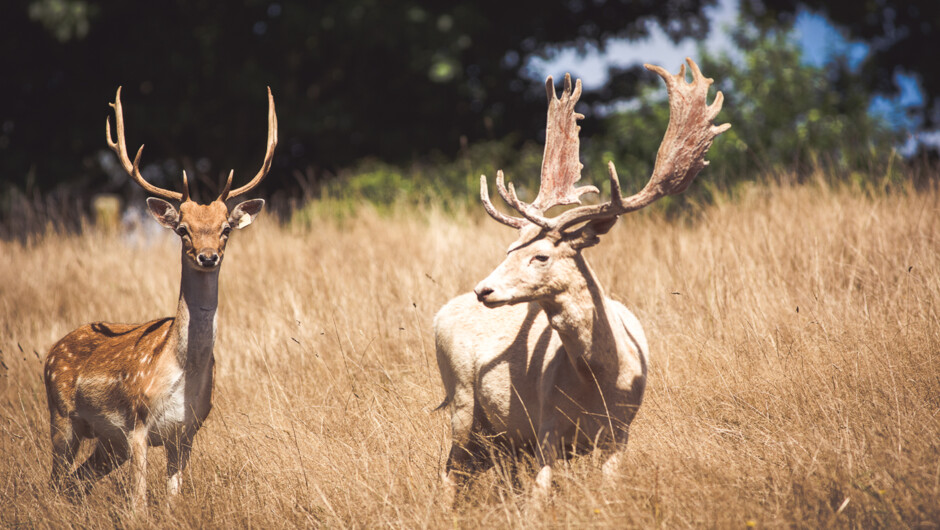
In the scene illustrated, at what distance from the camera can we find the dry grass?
3.35 metres

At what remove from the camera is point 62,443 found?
185 inches

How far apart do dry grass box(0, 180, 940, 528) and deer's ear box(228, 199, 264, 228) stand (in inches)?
46.2

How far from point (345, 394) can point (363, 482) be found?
1.39 meters

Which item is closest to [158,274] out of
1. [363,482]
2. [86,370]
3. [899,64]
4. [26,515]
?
[86,370]

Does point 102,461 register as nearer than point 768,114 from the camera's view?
Yes

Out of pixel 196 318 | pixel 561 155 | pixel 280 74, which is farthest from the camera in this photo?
pixel 280 74

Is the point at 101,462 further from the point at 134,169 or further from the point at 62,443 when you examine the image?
the point at 134,169

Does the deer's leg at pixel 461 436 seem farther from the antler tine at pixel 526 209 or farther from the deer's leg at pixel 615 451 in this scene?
the antler tine at pixel 526 209

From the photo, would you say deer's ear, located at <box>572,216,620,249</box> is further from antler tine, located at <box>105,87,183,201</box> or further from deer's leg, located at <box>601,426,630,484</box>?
antler tine, located at <box>105,87,183,201</box>

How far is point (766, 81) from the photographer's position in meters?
12.2

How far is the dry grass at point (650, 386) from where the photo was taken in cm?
335

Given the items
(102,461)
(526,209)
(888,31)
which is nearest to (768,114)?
(888,31)

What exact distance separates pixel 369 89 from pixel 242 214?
9579mm

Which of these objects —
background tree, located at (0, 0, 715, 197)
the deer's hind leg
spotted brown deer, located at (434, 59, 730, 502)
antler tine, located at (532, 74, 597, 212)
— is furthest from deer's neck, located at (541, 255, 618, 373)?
background tree, located at (0, 0, 715, 197)
